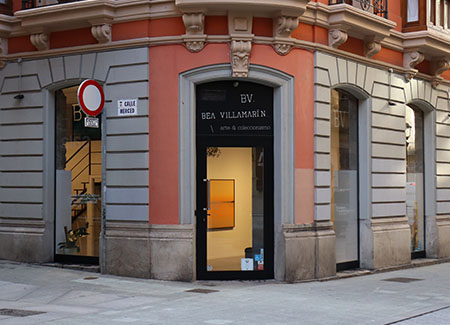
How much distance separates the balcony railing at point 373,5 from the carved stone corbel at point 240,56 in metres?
2.80

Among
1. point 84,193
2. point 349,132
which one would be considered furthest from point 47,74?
point 349,132

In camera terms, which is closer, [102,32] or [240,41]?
[240,41]

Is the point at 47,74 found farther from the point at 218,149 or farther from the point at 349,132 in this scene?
the point at 349,132

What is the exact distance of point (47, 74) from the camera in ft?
48.5

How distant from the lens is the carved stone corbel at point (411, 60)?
1688cm

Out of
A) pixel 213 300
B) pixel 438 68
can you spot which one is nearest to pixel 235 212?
pixel 213 300

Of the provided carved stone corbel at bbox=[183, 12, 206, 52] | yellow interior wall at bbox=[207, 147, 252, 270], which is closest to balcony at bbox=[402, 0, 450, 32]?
yellow interior wall at bbox=[207, 147, 252, 270]

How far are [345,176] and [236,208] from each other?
3215 mm

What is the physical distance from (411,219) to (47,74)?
1002cm

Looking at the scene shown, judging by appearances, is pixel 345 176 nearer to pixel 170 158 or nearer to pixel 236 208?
pixel 236 208

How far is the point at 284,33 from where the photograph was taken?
44.3 feet

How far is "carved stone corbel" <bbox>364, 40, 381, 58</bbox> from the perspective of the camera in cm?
1549

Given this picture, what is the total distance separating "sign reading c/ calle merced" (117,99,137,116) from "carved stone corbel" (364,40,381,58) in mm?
5665

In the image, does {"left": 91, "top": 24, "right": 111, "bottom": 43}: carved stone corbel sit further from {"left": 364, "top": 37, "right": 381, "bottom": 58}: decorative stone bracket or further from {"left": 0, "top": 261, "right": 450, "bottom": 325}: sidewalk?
{"left": 364, "top": 37, "right": 381, "bottom": 58}: decorative stone bracket
